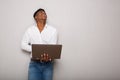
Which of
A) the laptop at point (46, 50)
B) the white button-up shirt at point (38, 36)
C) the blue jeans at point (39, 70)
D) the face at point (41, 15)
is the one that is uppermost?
the face at point (41, 15)

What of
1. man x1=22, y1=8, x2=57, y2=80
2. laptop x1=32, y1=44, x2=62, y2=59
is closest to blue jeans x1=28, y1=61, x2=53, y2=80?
man x1=22, y1=8, x2=57, y2=80

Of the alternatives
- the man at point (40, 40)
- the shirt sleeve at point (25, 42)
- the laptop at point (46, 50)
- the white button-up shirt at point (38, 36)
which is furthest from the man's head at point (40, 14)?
the laptop at point (46, 50)

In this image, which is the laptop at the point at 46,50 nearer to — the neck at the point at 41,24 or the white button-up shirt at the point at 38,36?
the white button-up shirt at the point at 38,36

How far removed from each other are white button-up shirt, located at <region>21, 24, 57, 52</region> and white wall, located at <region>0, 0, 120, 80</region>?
0.77ft

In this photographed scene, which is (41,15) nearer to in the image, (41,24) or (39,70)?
(41,24)

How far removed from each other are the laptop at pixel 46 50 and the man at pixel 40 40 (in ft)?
0.45

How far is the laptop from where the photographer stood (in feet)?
8.43

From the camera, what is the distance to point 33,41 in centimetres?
286

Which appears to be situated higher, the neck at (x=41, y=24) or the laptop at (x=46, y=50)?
the neck at (x=41, y=24)

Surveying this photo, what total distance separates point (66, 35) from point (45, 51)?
688mm

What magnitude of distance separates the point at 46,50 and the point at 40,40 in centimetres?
28

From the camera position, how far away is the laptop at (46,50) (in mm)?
2568

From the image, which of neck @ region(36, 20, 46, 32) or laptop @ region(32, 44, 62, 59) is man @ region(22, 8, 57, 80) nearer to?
neck @ region(36, 20, 46, 32)

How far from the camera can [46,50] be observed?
261 centimetres
